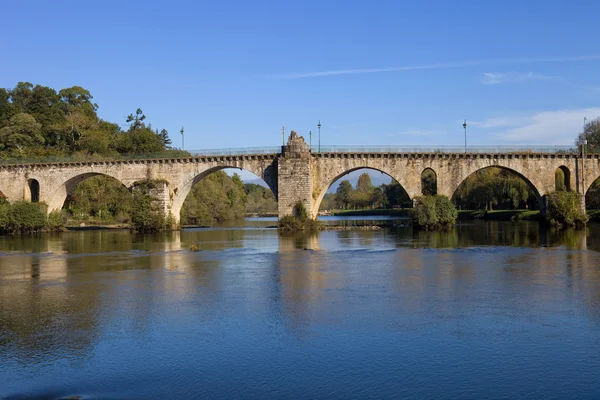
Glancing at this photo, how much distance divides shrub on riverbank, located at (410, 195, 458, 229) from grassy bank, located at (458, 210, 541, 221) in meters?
19.7

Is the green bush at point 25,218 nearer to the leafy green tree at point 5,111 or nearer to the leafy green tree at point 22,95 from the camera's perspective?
the leafy green tree at point 5,111

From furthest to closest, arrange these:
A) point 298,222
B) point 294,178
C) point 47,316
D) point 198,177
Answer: point 198,177, point 294,178, point 298,222, point 47,316

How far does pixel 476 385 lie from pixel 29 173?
216ft

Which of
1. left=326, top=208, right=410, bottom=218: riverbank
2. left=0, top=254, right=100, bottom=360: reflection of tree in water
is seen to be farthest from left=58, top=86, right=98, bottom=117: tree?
left=0, top=254, right=100, bottom=360: reflection of tree in water

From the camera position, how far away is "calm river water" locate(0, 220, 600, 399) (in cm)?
1286

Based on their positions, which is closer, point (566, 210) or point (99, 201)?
point (566, 210)

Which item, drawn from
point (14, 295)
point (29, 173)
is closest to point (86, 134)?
point (29, 173)

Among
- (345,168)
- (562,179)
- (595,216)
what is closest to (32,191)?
(345,168)

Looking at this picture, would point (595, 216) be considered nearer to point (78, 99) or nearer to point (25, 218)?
point (25, 218)

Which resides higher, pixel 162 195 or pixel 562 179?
pixel 562 179

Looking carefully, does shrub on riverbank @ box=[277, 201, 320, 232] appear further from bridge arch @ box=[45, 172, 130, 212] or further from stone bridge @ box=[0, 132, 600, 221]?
bridge arch @ box=[45, 172, 130, 212]

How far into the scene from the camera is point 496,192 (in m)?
80.6

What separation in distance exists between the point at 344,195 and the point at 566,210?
114 m

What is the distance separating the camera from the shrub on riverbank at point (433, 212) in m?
56.8
